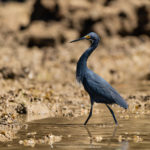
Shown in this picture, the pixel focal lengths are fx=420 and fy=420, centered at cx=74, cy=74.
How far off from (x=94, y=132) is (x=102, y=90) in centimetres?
110

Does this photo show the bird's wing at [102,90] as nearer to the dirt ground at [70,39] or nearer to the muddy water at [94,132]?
the muddy water at [94,132]

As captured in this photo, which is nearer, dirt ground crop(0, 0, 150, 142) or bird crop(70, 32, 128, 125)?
bird crop(70, 32, 128, 125)

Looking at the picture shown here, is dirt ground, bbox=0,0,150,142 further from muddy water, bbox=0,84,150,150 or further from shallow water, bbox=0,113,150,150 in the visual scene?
shallow water, bbox=0,113,150,150

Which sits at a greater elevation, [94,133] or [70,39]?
[70,39]

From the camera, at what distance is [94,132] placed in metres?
7.34

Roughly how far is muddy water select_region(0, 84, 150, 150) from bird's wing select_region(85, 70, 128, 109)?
1.56ft

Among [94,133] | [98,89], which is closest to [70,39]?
[98,89]

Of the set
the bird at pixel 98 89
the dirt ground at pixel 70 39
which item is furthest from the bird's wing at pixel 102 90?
the dirt ground at pixel 70 39

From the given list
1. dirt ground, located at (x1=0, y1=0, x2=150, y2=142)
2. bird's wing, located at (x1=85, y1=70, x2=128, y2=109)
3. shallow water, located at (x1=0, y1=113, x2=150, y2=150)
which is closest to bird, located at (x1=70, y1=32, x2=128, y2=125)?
bird's wing, located at (x1=85, y1=70, x2=128, y2=109)

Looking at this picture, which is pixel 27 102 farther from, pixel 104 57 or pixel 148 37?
pixel 148 37

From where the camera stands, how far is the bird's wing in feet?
26.6

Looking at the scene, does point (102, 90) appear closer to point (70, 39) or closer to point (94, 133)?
point (94, 133)

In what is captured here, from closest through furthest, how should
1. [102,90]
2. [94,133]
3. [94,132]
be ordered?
1. [94,133]
2. [94,132]
3. [102,90]

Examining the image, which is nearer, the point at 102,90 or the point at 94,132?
the point at 94,132
